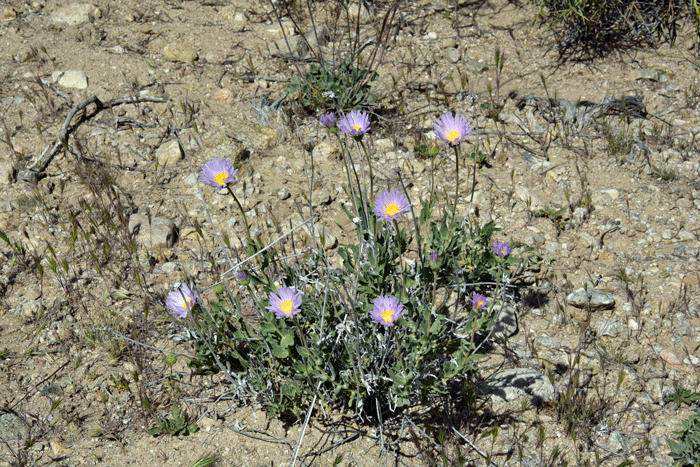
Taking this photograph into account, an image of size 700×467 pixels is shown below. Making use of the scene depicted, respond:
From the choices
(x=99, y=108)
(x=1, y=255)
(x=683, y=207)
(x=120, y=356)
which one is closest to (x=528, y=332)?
(x=683, y=207)

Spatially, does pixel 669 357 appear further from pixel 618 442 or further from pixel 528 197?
pixel 528 197

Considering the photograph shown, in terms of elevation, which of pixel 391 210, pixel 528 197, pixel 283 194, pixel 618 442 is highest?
pixel 391 210

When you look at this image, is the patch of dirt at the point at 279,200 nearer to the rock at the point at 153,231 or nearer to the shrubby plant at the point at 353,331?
the rock at the point at 153,231

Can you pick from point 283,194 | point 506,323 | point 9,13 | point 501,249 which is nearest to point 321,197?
point 283,194

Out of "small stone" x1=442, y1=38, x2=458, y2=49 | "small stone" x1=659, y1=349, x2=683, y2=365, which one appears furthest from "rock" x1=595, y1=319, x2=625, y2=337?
"small stone" x1=442, y1=38, x2=458, y2=49

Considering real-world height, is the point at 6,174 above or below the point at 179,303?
above

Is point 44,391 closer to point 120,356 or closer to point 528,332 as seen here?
point 120,356

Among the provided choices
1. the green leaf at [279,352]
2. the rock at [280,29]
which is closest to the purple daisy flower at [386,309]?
the green leaf at [279,352]
